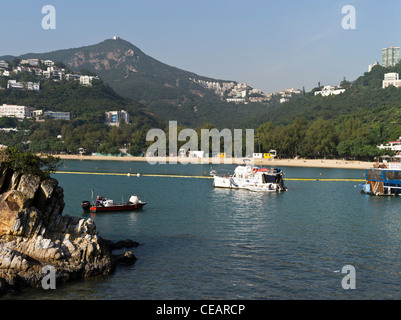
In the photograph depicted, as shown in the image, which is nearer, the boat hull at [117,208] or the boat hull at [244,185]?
the boat hull at [117,208]

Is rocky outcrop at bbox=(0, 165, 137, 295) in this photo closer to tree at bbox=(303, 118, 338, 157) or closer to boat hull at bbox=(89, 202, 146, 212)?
boat hull at bbox=(89, 202, 146, 212)

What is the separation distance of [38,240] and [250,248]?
17.9 meters

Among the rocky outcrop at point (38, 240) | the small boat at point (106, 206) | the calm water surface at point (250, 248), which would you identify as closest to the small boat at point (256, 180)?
the calm water surface at point (250, 248)

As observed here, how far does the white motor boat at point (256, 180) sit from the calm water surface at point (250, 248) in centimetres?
831

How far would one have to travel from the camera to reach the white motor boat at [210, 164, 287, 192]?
81.8 meters

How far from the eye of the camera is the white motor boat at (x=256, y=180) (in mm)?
81750

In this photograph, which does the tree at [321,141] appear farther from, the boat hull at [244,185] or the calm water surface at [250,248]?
the calm water surface at [250,248]

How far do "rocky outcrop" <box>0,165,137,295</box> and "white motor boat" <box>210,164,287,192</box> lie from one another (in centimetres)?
5148

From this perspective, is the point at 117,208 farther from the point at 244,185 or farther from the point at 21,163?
the point at 244,185

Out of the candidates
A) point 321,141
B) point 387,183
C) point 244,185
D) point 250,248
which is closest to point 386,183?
point 387,183

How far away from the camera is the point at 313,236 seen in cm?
4378

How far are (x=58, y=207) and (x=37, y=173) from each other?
3.07 metres
